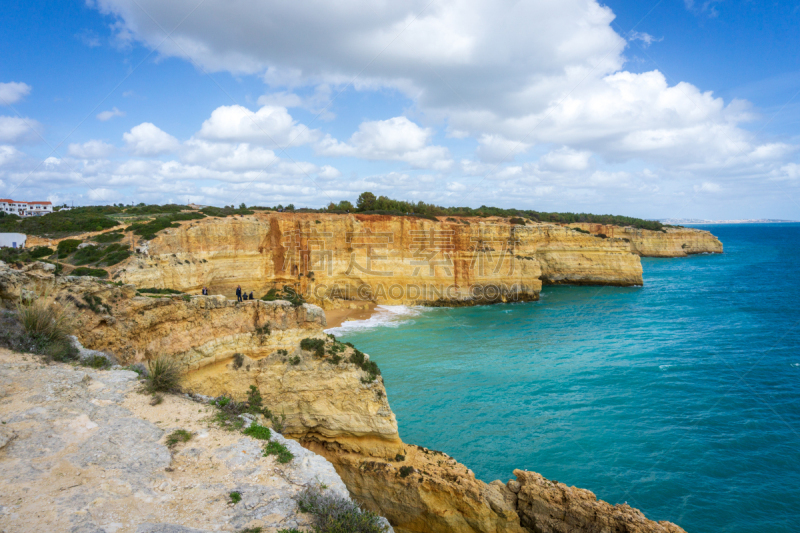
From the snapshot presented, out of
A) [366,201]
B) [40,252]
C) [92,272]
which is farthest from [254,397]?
[366,201]

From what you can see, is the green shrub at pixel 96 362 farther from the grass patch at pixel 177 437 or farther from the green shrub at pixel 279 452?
the green shrub at pixel 279 452

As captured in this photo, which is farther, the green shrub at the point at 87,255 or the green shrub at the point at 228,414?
the green shrub at the point at 87,255

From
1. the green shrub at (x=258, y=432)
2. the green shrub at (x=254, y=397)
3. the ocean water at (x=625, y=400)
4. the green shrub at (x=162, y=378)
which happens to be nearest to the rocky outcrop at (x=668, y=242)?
the ocean water at (x=625, y=400)

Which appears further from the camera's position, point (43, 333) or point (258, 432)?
point (43, 333)

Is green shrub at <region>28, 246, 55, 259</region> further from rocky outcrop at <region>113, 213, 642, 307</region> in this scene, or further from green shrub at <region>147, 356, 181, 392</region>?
green shrub at <region>147, 356, 181, 392</region>

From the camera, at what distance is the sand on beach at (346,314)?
95.2 ft

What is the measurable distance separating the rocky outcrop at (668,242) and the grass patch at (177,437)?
7207 centimetres

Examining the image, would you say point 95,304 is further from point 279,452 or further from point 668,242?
point 668,242

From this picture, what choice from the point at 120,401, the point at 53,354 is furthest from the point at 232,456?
the point at 53,354

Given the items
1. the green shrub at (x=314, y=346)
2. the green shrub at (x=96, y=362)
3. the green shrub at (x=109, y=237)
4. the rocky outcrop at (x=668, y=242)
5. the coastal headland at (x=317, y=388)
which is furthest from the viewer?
the rocky outcrop at (x=668, y=242)

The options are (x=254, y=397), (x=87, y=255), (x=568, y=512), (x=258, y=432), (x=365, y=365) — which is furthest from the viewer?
(x=87, y=255)

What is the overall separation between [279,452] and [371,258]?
93.0 feet

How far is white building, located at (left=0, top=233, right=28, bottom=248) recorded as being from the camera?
19484 millimetres

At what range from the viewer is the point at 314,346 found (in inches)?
408
